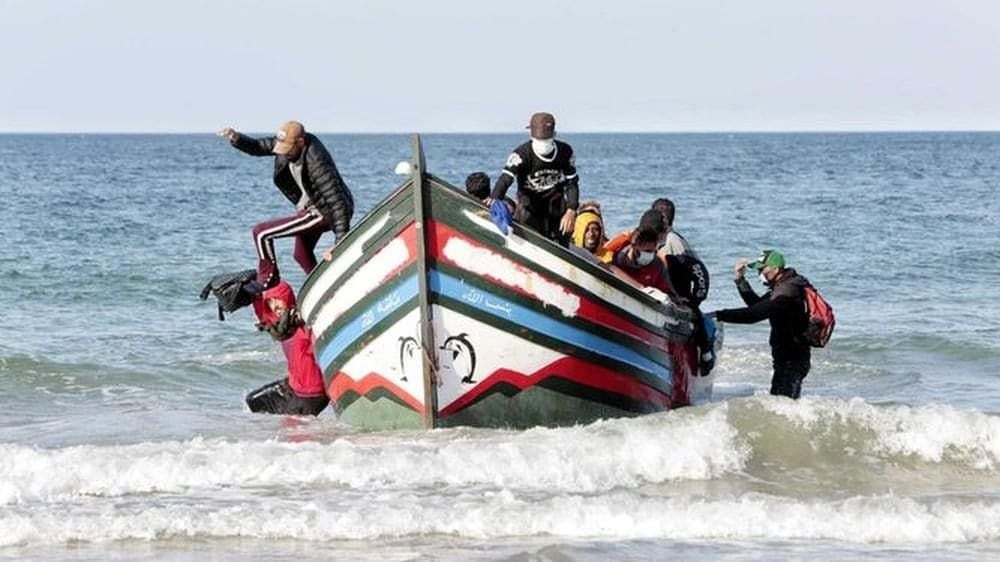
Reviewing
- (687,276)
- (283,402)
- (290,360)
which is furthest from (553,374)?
(283,402)

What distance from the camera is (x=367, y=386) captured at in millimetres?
10859

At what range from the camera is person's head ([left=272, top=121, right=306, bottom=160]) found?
11258 mm

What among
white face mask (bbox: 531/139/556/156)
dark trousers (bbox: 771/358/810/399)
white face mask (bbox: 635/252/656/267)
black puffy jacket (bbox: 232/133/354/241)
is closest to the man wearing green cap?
dark trousers (bbox: 771/358/810/399)

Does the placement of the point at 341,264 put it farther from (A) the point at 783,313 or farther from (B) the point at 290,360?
(A) the point at 783,313

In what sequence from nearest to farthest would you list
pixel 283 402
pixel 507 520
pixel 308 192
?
pixel 507 520
pixel 308 192
pixel 283 402

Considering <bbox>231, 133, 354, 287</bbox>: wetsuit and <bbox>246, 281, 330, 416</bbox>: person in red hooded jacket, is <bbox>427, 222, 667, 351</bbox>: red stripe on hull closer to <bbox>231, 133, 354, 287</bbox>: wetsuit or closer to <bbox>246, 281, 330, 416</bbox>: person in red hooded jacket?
<bbox>231, 133, 354, 287</bbox>: wetsuit

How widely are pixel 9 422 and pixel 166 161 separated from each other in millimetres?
64274

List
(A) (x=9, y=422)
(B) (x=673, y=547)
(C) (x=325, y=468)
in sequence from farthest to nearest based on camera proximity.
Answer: (A) (x=9, y=422), (C) (x=325, y=468), (B) (x=673, y=547)

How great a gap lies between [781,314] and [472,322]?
2.32 metres

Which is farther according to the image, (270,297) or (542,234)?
(270,297)

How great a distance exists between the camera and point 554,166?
36.1 ft

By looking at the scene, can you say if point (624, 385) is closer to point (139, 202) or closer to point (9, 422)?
point (9, 422)

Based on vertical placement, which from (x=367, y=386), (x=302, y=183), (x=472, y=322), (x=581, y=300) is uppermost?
(x=302, y=183)

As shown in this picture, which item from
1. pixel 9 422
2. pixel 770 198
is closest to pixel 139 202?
pixel 770 198
